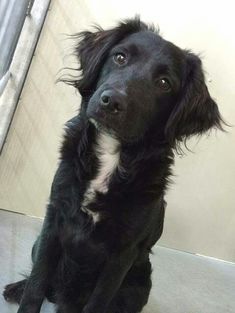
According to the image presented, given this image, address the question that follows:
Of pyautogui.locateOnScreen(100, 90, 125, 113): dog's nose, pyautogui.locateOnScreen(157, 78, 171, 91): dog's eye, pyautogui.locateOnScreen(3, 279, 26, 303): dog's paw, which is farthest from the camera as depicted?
pyautogui.locateOnScreen(3, 279, 26, 303): dog's paw

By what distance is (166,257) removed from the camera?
8.36 ft

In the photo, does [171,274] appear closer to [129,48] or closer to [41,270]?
[41,270]

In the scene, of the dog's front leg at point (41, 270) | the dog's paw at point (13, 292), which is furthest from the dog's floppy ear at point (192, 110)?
the dog's paw at point (13, 292)

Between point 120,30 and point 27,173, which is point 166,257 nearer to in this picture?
point 27,173

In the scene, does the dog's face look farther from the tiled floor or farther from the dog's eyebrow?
the tiled floor

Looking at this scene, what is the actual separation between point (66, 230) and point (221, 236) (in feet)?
4.61

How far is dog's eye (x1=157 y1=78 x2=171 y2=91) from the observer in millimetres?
1481

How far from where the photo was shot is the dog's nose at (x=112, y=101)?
51.3 inches

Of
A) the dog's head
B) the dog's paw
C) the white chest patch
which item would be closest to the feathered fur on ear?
the dog's head

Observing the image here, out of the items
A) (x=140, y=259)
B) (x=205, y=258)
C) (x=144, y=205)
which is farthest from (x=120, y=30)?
(x=205, y=258)

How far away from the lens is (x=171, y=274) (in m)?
2.39

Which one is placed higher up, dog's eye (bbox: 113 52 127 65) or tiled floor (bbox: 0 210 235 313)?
dog's eye (bbox: 113 52 127 65)

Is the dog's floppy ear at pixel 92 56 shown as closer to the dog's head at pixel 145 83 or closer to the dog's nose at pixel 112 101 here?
the dog's head at pixel 145 83

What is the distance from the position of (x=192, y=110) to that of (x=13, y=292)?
0.92m
